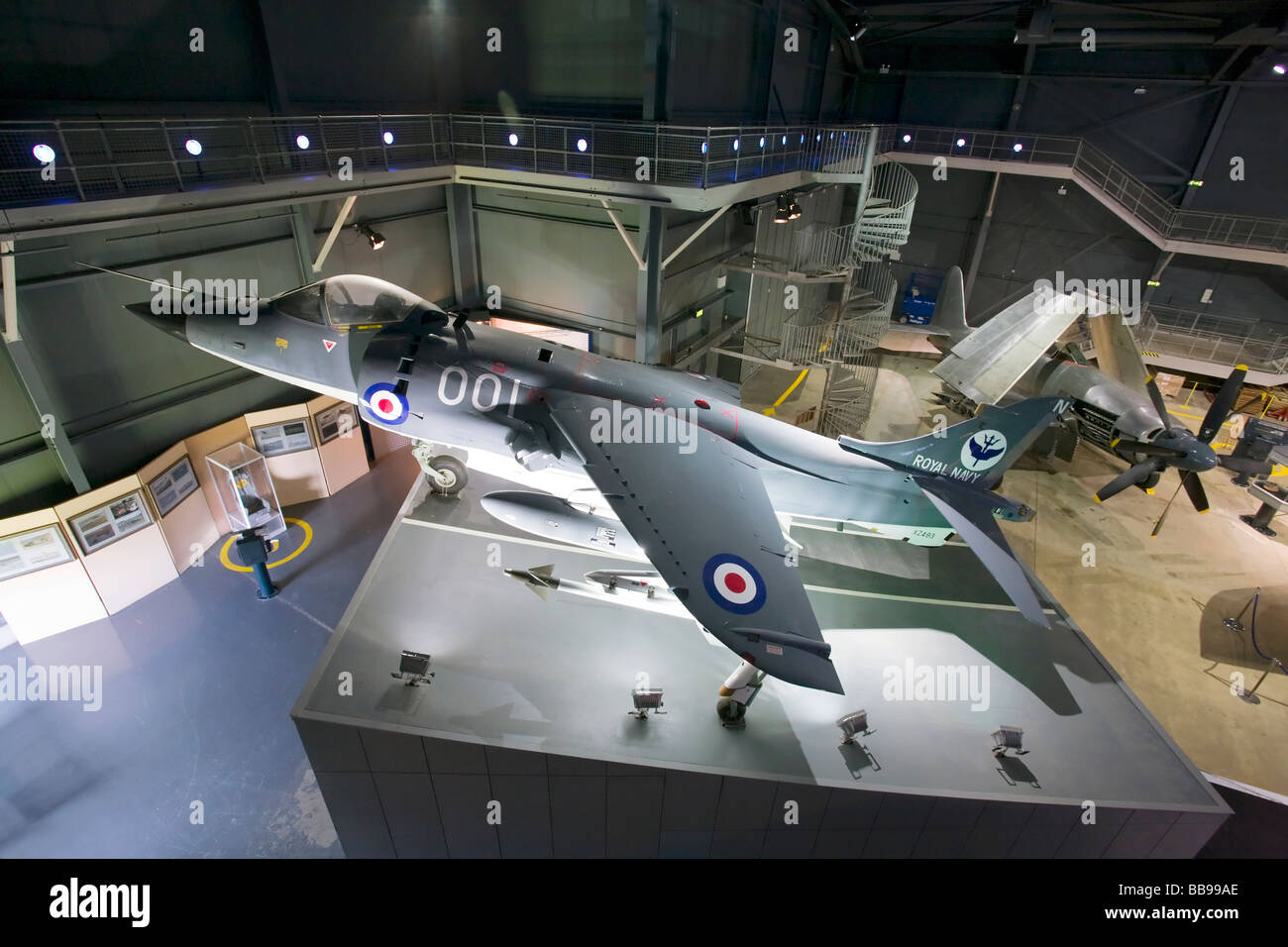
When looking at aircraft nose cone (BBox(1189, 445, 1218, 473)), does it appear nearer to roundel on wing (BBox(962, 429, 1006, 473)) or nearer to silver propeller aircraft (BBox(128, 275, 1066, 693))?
silver propeller aircraft (BBox(128, 275, 1066, 693))

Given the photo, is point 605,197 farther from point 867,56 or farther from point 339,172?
point 867,56

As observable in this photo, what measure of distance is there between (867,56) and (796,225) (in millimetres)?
9668

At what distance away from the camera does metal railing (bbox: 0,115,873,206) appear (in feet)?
24.9

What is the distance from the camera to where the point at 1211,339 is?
17000 millimetres

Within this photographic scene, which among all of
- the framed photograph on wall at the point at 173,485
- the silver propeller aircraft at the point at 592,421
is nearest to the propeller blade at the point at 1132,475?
the silver propeller aircraft at the point at 592,421

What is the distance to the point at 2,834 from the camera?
23.5 ft

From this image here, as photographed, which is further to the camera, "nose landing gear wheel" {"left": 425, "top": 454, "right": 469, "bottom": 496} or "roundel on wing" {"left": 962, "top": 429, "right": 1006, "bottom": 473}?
"nose landing gear wheel" {"left": 425, "top": 454, "right": 469, "bottom": 496}

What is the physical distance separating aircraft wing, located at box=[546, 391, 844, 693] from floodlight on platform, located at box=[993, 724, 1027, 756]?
2.19 m

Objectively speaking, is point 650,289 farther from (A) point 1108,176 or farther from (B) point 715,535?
(A) point 1108,176

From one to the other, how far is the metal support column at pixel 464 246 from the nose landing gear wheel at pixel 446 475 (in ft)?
23.2

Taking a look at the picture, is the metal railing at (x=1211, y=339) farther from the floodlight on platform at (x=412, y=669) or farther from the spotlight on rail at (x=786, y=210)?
the floodlight on platform at (x=412, y=669)

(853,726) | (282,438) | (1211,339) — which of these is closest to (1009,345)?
(1211,339)

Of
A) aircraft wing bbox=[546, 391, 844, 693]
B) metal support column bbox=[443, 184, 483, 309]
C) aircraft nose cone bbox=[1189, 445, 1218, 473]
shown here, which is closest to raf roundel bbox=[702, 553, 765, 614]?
aircraft wing bbox=[546, 391, 844, 693]
